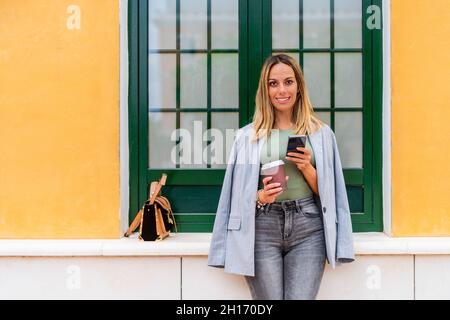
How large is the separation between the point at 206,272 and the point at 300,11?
214 cm

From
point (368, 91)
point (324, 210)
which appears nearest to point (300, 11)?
point (368, 91)

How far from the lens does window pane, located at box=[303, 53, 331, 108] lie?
3926 mm

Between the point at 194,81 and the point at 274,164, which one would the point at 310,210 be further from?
the point at 194,81

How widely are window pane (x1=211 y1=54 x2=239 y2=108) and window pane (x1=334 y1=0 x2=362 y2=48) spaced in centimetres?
83

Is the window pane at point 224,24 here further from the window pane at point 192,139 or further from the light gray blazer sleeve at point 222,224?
the light gray blazer sleeve at point 222,224

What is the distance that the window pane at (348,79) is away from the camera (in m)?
3.92

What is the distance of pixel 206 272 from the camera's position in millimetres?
3646

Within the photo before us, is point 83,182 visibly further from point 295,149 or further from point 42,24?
point 295,149

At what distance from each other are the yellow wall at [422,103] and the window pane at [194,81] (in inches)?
56.8

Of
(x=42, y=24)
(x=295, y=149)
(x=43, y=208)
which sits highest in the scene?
(x=42, y=24)

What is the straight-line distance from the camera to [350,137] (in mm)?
3914

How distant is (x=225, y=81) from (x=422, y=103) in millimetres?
1496

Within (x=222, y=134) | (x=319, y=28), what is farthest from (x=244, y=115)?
(x=319, y=28)

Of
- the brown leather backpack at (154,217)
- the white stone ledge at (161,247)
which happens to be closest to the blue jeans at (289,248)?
the white stone ledge at (161,247)
